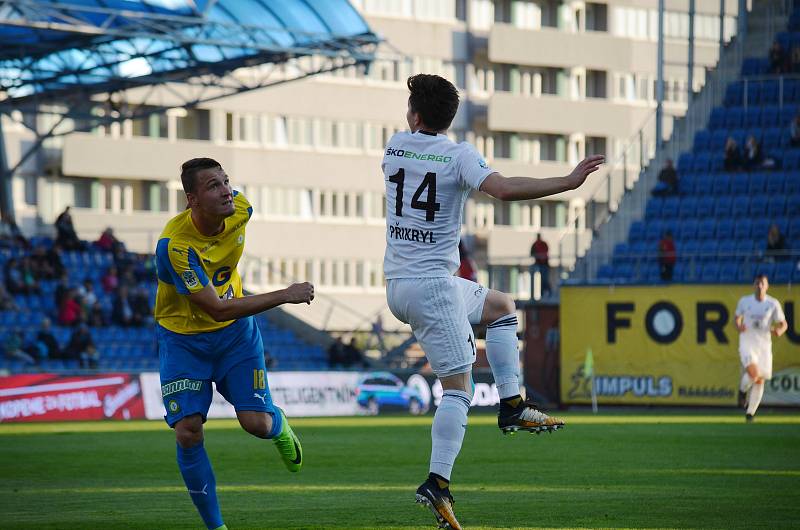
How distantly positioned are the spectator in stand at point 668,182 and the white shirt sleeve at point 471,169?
27.5 meters

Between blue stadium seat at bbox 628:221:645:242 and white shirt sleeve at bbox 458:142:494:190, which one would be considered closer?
white shirt sleeve at bbox 458:142:494:190

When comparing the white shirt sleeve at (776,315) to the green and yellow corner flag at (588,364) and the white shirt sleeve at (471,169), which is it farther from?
the white shirt sleeve at (471,169)

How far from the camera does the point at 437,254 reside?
966cm

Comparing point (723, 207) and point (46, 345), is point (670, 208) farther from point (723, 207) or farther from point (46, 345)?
point (46, 345)

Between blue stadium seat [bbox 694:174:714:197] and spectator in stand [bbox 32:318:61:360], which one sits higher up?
blue stadium seat [bbox 694:174:714:197]

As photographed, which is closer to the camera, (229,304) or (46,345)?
(229,304)

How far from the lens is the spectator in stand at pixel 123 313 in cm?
3622

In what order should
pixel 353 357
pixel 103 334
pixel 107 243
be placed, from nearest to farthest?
pixel 103 334 < pixel 353 357 < pixel 107 243

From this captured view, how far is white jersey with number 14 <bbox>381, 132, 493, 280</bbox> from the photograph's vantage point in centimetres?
952

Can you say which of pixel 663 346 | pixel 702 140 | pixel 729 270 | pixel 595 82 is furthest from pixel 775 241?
pixel 595 82

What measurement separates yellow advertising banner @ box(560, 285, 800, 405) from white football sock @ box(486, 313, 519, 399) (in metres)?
21.3

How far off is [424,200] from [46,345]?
2441 cm

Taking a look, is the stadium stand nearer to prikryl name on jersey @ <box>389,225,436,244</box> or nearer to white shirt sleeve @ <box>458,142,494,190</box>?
prikryl name on jersey @ <box>389,225,436,244</box>

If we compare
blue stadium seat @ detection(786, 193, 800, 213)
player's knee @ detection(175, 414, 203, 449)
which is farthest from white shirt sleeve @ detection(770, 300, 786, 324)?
player's knee @ detection(175, 414, 203, 449)
